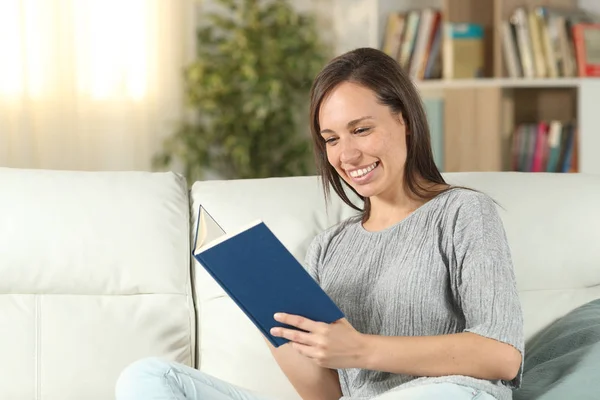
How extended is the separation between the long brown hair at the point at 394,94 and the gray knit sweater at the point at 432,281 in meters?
0.08

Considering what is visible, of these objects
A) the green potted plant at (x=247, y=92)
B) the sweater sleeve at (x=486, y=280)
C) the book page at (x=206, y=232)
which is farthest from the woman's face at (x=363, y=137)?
the green potted plant at (x=247, y=92)

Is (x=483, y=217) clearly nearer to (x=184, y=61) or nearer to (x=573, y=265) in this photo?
(x=573, y=265)

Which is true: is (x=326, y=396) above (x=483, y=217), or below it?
below

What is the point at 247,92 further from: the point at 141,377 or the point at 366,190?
the point at 141,377

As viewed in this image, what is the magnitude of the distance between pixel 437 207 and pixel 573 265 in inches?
21.3

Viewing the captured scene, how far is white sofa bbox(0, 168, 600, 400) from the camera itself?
189cm

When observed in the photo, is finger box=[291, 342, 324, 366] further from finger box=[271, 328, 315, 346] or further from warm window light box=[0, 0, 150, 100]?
warm window light box=[0, 0, 150, 100]

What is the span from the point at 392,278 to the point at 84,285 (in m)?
0.75

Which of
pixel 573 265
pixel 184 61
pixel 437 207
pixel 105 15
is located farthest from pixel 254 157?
pixel 437 207

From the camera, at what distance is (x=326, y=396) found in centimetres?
166

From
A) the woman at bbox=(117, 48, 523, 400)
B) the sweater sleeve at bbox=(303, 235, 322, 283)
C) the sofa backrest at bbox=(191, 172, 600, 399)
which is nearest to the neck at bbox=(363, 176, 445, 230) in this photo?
the woman at bbox=(117, 48, 523, 400)

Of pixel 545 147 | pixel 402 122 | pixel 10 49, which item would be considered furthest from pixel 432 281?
pixel 10 49

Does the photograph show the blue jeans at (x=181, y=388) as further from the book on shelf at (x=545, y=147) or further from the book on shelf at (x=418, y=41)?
the book on shelf at (x=418, y=41)

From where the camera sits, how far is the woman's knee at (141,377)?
4.51ft
